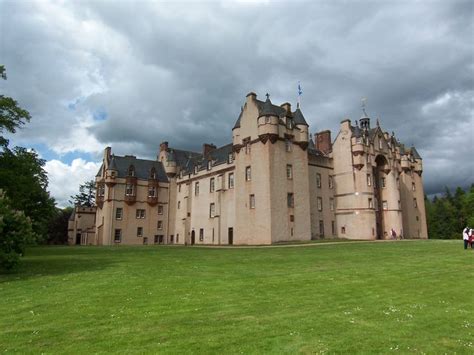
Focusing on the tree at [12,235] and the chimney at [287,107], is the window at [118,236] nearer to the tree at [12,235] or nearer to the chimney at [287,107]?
the chimney at [287,107]

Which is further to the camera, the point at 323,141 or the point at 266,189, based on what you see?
the point at 323,141

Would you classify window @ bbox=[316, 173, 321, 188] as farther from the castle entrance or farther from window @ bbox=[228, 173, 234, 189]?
window @ bbox=[228, 173, 234, 189]

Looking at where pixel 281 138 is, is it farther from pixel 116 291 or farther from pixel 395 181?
pixel 116 291

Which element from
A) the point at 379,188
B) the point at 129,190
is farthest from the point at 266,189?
the point at 129,190

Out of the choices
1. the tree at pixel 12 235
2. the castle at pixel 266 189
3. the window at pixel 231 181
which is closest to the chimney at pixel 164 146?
the castle at pixel 266 189

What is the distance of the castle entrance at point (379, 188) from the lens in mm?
54969

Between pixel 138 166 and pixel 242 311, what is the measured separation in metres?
60.7

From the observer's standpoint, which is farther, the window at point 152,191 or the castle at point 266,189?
the window at point 152,191

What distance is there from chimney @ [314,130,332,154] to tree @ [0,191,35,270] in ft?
153

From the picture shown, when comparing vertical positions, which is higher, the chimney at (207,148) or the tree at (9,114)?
the chimney at (207,148)

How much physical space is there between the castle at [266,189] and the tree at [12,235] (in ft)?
92.1

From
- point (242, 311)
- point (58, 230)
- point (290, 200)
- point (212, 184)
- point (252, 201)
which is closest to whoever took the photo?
point (242, 311)

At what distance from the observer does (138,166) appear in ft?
222

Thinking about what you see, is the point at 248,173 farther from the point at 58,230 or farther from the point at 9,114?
the point at 58,230
